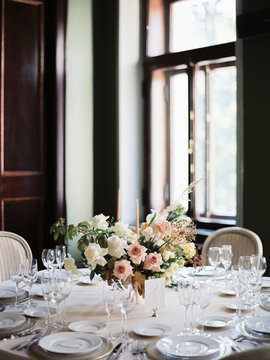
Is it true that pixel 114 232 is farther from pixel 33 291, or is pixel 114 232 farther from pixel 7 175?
pixel 7 175

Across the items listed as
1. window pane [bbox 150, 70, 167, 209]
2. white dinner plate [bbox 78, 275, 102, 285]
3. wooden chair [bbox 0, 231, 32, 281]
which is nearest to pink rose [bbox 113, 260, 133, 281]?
white dinner plate [bbox 78, 275, 102, 285]

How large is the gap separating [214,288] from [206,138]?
232 cm

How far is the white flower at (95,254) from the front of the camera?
209 cm

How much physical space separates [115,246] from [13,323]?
17.9 inches

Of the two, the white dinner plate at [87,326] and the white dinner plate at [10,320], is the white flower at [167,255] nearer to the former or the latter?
the white dinner plate at [87,326]

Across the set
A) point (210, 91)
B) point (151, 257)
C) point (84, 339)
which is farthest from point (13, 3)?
point (84, 339)

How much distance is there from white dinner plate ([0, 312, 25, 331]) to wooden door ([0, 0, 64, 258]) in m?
2.57

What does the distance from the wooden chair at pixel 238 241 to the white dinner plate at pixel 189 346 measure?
150 cm

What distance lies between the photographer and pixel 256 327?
190 cm

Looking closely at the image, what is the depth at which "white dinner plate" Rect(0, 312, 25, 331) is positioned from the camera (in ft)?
6.41

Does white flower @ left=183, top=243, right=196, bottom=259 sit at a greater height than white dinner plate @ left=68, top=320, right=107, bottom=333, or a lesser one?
greater

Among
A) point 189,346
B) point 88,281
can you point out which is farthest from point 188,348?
point 88,281

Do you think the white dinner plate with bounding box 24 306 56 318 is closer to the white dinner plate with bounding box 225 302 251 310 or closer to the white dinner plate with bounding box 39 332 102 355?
the white dinner plate with bounding box 39 332 102 355

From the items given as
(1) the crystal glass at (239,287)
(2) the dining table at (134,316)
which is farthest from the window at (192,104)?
(1) the crystal glass at (239,287)
